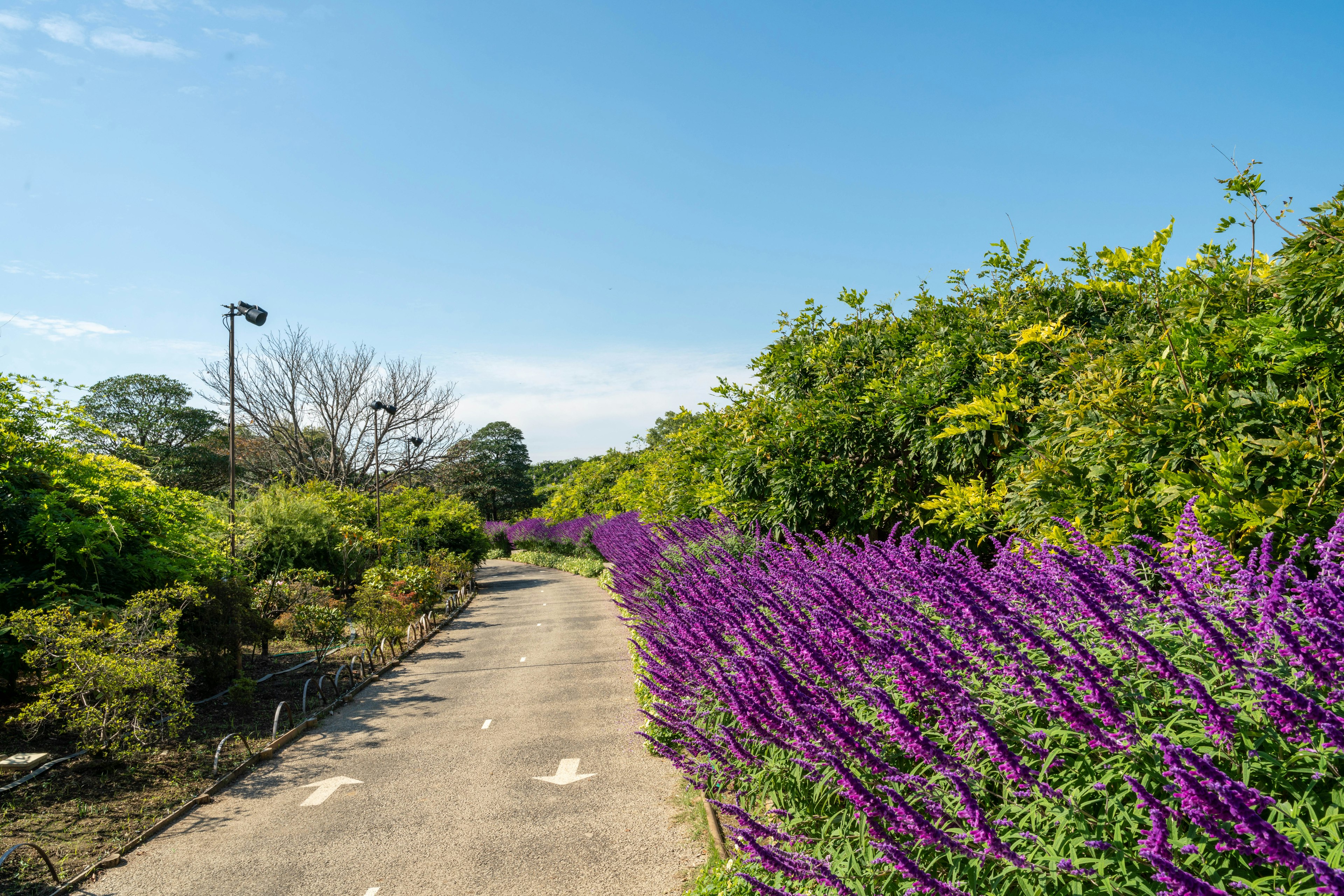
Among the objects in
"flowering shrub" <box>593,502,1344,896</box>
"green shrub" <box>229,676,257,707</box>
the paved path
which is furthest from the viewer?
"green shrub" <box>229,676,257,707</box>

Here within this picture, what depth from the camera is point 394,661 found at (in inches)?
469

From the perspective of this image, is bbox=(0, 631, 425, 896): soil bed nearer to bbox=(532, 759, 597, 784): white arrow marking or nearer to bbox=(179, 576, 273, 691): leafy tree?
bbox=(179, 576, 273, 691): leafy tree

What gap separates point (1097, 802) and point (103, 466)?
1086 centimetres

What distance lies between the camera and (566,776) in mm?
6008

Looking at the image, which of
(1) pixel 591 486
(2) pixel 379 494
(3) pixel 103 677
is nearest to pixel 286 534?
(2) pixel 379 494

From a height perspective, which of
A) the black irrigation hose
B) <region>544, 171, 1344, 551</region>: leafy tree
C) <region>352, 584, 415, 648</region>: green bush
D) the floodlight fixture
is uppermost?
the floodlight fixture

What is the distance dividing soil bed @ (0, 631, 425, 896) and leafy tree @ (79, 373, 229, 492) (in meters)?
32.5

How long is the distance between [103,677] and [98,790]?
0.94 metres

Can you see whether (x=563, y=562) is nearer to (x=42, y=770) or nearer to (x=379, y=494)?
(x=379, y=494)

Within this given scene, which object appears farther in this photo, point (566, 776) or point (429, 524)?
point (429, 524)

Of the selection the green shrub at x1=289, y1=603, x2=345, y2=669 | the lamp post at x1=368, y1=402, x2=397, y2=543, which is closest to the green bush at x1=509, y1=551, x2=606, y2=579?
the lamp post at x1=368, y1=402, x2=397, y2=543

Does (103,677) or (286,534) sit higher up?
(286,534)

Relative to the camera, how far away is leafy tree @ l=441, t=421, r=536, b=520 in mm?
54438

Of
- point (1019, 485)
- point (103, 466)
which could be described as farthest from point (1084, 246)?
point (103, 466)
